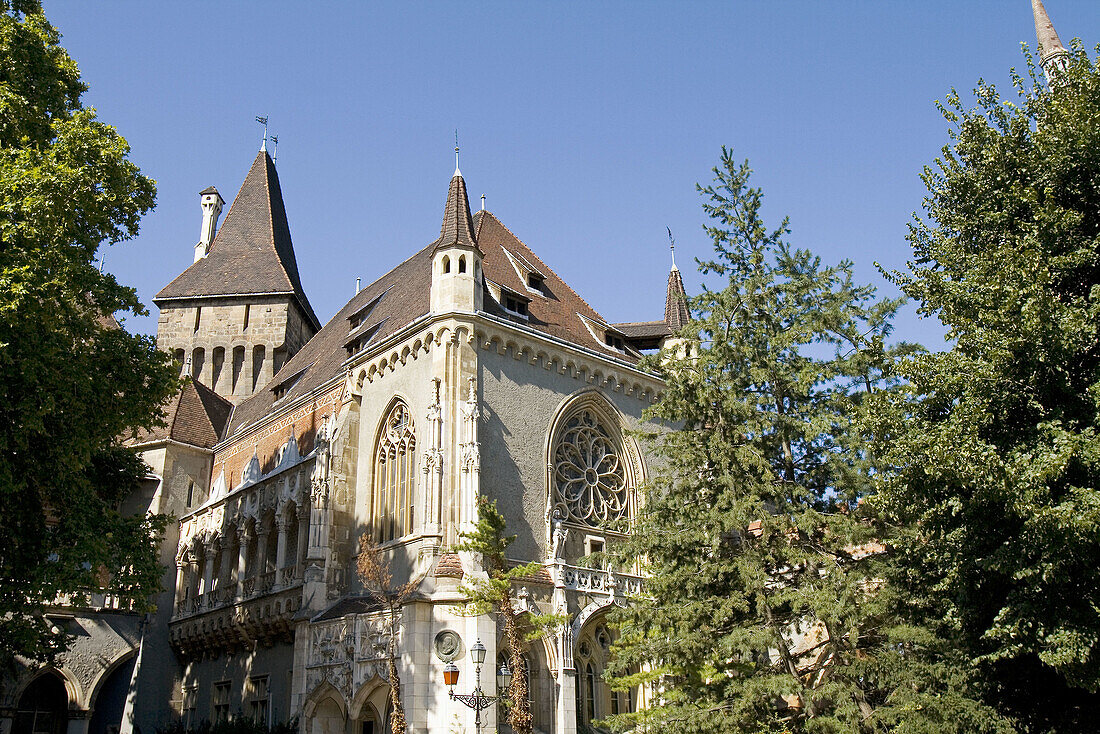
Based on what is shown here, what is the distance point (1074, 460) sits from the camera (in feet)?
32.6

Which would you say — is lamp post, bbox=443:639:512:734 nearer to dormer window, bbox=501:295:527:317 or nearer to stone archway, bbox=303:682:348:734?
stone archway, bbox=303:682:348:734

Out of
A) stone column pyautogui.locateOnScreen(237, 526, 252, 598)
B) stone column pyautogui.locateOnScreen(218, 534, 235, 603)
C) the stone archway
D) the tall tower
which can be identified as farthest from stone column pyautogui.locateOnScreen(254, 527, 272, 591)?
the tall tower

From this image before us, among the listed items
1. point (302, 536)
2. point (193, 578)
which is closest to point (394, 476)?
point (302, 536)

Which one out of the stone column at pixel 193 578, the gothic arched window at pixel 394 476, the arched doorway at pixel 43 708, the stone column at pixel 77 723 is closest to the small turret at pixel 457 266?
the gothic arched window at pixel 394 476

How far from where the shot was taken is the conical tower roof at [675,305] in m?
27.7

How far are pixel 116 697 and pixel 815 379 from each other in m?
23.2

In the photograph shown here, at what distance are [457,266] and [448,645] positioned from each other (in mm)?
8798

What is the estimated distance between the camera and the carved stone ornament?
17.2 meters

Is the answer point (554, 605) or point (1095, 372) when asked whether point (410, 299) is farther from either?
point (1095, 372)

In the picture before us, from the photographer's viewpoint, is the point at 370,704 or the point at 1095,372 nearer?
the point at 1095,372

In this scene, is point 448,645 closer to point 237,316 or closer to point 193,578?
point 193,578

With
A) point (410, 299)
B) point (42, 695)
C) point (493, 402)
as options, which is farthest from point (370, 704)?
point (42, 695)

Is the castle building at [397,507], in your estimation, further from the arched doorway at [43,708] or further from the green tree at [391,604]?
the green tree at [391,604]

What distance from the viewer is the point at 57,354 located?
13.2 metres
